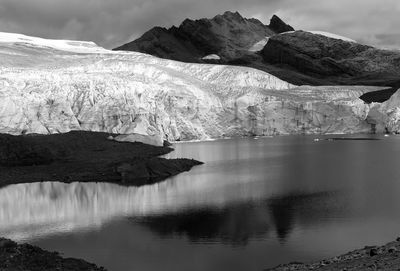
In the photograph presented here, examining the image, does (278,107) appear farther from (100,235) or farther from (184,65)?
(100,235)

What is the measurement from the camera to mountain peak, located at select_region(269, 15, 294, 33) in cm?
19525

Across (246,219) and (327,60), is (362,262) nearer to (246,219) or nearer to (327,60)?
(246,219)

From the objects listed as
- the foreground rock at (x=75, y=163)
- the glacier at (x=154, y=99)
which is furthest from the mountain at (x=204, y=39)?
the foreground rock at (x=75, y=163)

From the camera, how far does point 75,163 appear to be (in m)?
42.8

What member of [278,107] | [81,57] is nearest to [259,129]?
[278,107]

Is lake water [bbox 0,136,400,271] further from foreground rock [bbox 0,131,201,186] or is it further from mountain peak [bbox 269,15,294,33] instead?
mountain peak [bbox 269,15,294,33]

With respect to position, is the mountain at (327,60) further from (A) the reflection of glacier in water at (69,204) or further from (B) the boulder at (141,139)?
(A) the reflection of glacier in water at (69,204)

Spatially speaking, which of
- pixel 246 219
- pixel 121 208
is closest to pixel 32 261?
pixel 246 219

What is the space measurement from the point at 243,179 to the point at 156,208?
427 inches

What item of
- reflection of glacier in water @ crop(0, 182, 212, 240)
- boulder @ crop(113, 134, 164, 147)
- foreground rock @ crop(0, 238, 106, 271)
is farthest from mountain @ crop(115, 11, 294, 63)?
foreground rock @ crop(0, 238, 106, 271)

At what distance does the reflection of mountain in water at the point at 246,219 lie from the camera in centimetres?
1978

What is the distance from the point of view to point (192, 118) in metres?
77.9

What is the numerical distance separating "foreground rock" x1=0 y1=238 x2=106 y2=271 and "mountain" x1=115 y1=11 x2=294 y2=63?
141820 mm

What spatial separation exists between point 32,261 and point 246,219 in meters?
10.1
